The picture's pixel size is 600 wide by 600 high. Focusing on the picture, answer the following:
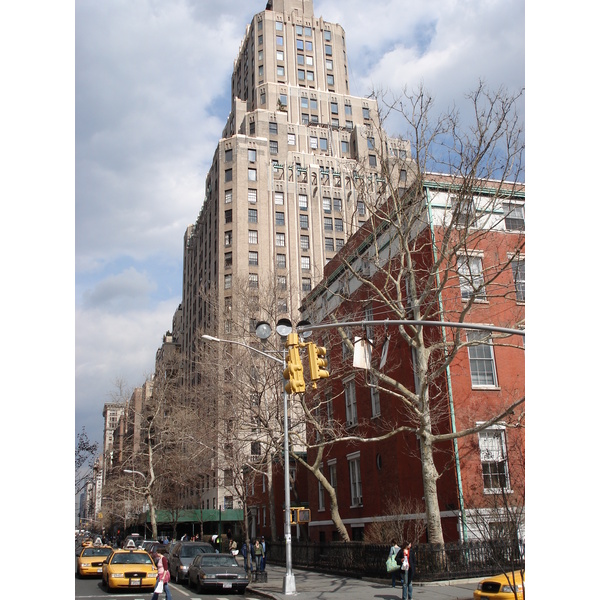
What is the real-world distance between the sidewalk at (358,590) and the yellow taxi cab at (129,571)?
397 cm

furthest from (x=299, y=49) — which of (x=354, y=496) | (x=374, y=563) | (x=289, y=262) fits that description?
(x=374, y=563)

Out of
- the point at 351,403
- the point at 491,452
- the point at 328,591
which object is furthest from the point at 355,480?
the point at 328,591

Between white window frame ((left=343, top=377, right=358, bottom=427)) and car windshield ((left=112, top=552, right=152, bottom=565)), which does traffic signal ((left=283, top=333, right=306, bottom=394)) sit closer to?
car windshield ((left=112, top=552, right=152, bottom=565))

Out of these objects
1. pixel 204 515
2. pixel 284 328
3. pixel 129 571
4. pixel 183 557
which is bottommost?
pixel 204 515

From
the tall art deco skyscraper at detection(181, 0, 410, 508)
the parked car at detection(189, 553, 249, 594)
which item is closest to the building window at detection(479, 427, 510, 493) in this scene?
the parked car at detection(189, 553, 249, 594)

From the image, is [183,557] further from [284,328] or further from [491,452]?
[284,328]

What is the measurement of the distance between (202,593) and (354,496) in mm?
13498

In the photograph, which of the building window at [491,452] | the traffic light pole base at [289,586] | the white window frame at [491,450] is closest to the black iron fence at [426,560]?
the white window frame at [491,450]

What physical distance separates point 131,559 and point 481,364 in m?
16.8

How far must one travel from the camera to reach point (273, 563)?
36094mm

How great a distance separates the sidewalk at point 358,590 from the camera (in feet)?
60.1

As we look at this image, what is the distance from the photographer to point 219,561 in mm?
22094

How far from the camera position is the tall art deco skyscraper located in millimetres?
74062

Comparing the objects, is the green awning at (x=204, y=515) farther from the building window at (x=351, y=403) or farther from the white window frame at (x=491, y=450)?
the white window frame at (x=491, y=450)
